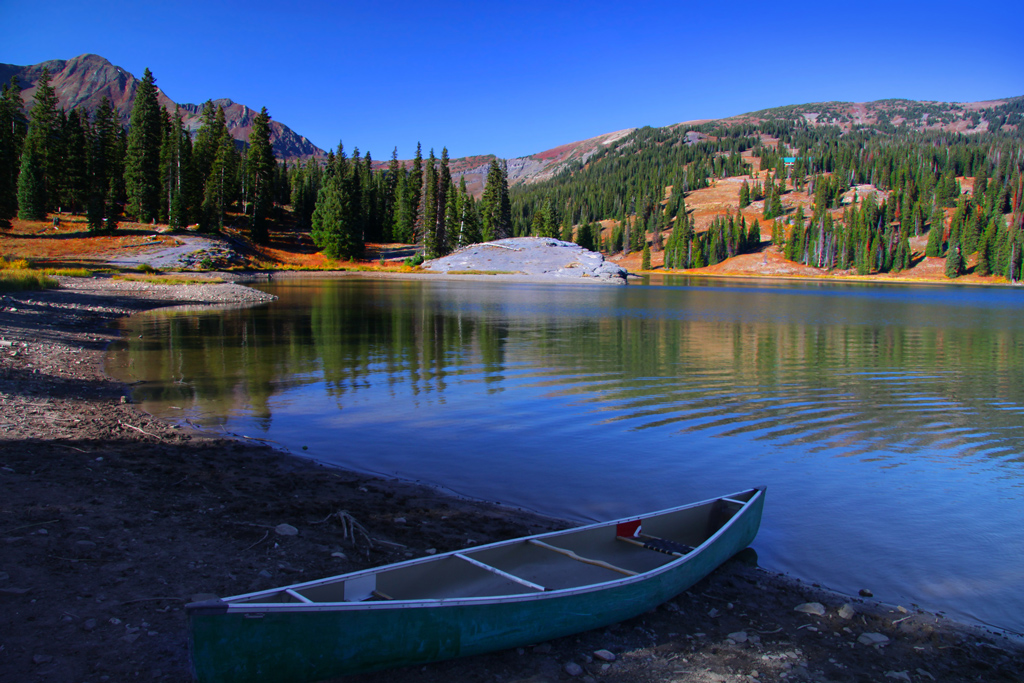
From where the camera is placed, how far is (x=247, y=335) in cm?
2502

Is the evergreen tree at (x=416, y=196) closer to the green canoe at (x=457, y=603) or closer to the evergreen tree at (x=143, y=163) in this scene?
the evergreen tree at (x=143, y=163)

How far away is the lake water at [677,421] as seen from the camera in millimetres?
8289

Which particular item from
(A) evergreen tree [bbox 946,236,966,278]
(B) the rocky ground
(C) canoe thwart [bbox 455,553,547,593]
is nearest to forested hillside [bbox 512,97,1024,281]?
(A) evergreen tree [bbox 946,236,966,278]

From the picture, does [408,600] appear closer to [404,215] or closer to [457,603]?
[457,603]

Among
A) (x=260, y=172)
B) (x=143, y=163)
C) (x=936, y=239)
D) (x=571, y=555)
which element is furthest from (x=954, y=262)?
(x=571, y=555)

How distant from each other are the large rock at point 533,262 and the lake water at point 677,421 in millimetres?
62312

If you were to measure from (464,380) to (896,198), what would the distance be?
177m

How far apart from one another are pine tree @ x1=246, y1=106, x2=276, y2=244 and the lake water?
2255 inches

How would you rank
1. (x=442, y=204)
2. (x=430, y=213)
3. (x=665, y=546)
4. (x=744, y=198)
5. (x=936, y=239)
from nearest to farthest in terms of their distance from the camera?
1. (x=665, y=546)
2. (x=430, y=213)
3. (x=442, y=204)
4. (x=936, y=239)
5. (x=744, y=198)

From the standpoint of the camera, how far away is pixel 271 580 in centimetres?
592

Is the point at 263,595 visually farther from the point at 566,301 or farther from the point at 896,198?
Result: the point at 896,198

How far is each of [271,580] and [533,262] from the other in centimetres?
9259

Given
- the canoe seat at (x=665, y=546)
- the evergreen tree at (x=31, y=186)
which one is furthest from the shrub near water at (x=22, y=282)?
the evergreen tree at (x=31, y=186)

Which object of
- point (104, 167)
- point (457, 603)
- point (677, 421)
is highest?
point (104, 167)
